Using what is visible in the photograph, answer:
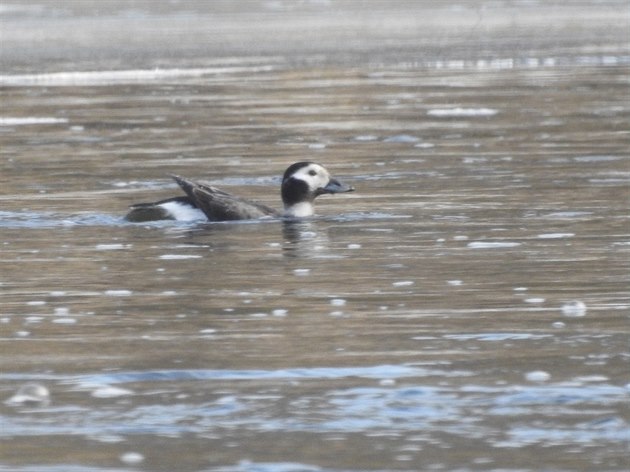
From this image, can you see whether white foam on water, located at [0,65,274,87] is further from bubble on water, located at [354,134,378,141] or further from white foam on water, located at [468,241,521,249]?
white foam on water, located at [468,241,521,249]

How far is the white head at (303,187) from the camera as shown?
1339cm

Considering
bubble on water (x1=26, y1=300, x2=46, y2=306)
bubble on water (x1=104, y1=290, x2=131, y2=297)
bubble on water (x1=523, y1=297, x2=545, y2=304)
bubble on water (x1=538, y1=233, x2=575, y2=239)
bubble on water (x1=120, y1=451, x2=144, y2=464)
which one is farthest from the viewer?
bubble on water (x1=538, y1=233, x2=575, y2=239)

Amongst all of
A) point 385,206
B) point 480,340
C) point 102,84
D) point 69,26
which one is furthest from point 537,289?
point 69,26

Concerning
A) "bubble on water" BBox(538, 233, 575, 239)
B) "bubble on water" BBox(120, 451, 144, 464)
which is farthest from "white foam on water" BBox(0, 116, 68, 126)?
"bubble on water" BBox(120, 451, 144, 464)

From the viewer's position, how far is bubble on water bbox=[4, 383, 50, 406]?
7086 millimetres

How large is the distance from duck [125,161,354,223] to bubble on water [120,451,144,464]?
273 inches

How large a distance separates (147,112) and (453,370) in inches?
633

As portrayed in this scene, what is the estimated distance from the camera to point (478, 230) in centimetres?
1218

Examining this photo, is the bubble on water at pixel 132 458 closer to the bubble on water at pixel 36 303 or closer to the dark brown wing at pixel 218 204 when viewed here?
the bubble on water at pixel 36 303

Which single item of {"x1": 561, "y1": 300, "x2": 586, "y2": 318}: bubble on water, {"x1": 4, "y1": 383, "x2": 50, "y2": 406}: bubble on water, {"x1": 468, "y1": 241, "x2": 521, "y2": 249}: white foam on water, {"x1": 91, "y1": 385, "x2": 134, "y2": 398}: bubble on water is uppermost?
{"x1": 4, "y1": 383, "x2": 50, "y2": 406}: bubble on water

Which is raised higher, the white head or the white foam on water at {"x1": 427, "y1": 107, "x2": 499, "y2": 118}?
the white head

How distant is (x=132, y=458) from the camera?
6.18m

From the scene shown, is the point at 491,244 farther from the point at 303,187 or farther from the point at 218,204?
the point at 218,204

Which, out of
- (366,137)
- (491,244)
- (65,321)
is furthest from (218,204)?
(366,137)
